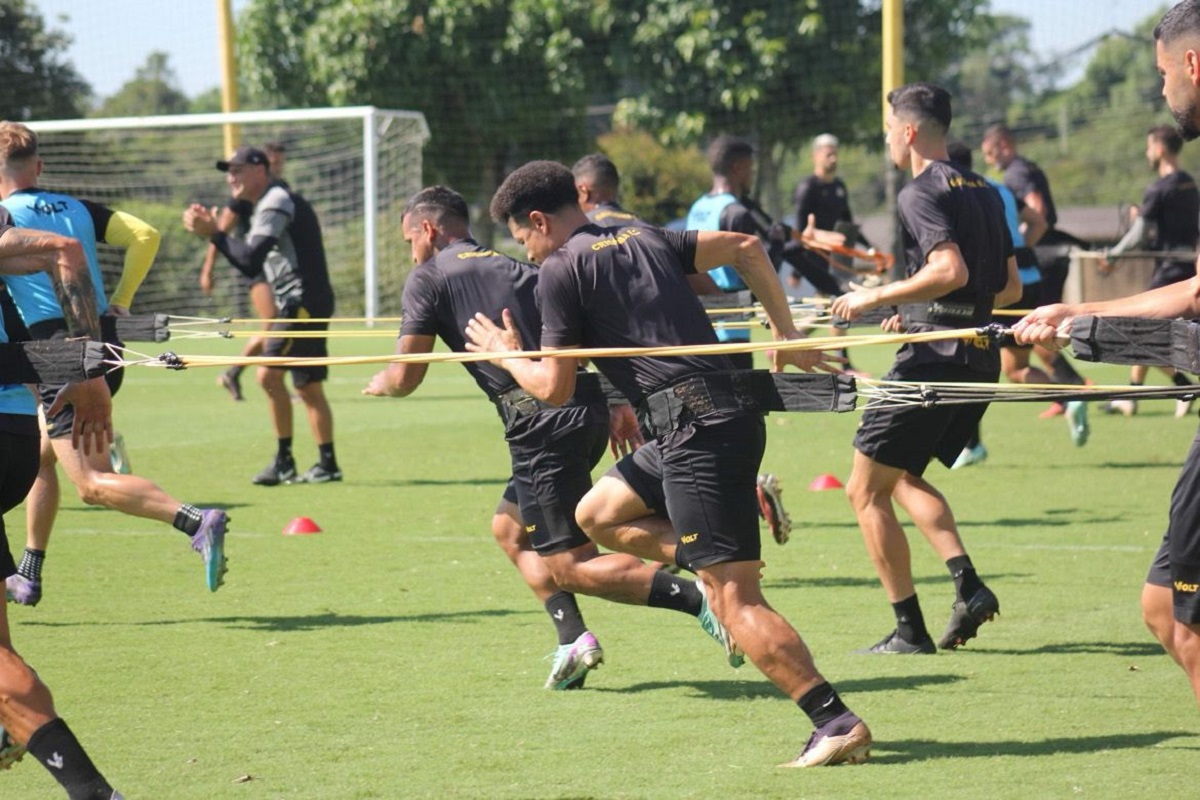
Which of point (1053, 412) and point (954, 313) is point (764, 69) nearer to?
point (1053, 412)

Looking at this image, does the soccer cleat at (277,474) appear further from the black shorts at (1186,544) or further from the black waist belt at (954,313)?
the black shorts at (1186,544)

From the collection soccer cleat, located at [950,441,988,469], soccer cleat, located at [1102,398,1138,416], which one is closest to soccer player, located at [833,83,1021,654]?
soccer cleat, located at [950,441,988,469]

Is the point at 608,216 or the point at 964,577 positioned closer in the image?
the point at 964,577

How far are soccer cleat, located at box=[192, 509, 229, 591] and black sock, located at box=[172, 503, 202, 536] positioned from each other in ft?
0.09

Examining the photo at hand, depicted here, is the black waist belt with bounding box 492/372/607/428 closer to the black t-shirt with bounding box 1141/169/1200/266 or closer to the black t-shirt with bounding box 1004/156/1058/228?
the black t-shirt with bounding box 1004/156/1058/228

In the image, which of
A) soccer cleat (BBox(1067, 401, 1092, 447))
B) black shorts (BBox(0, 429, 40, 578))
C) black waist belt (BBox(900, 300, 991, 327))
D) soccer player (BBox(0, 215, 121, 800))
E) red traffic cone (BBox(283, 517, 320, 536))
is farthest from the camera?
soccer cleat (BBox(1067, 401, 1092, 447))

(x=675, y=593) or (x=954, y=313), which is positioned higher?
(x=954, y=313)

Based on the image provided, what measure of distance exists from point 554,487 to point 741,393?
134 centimetres

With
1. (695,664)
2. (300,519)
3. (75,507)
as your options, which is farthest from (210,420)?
(695,664)

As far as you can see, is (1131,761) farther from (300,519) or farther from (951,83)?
(951,83)

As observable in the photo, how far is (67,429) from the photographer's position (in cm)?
818

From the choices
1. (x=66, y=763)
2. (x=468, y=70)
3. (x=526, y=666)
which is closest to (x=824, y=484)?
(x=526, y=666)

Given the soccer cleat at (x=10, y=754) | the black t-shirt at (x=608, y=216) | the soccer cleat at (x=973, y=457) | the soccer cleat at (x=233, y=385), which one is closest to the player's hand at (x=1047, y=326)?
the soccer cleat at (x=10, y=754)

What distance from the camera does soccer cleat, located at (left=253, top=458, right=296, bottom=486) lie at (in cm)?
1261
